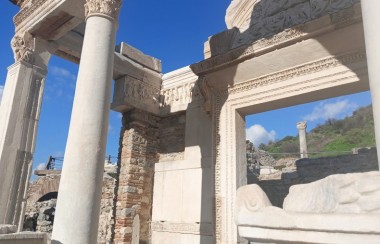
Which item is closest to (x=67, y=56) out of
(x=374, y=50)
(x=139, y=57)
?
(x=139, y=57)

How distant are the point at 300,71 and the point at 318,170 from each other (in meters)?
5.74

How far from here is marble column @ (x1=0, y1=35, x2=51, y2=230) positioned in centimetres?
599

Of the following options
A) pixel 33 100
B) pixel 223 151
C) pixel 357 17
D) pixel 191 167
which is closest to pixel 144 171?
pixel 191 167

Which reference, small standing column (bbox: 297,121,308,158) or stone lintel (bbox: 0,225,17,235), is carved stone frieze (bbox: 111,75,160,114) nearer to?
stone lintel (bbox: 0,225,17,235)

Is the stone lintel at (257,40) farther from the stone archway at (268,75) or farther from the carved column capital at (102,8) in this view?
the carved column capital at (102,8)

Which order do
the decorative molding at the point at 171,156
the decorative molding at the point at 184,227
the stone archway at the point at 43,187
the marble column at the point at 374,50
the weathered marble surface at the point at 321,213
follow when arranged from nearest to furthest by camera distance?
the weathered marble surface at the point at 321,213
the marble column at the point at 374,50
the decorative molding at the point at 184,227
the decorative molding at the point at 171,156
the stone archway at the point at 43,187

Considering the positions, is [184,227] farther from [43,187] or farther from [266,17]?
[43,187]

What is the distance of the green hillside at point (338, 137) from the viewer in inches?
1110

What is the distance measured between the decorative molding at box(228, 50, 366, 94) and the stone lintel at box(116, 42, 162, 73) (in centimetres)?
253

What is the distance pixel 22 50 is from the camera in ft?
22.1

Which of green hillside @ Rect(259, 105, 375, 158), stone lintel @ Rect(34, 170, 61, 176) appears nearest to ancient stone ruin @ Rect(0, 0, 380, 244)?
stone lintel @ Rect(34, 170, 61, 176)

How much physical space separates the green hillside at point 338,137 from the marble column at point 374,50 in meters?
25.8

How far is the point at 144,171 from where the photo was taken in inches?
294

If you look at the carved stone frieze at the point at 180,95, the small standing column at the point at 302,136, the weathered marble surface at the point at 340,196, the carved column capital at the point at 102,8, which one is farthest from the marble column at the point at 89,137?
the small standing column at the point at 302,136
